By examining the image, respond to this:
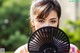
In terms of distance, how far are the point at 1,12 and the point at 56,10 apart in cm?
644

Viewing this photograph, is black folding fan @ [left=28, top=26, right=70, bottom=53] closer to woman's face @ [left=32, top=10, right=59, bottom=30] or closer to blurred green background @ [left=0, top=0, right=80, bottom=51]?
woman's face @ [left=32, top=10, right=59, bottom=30]

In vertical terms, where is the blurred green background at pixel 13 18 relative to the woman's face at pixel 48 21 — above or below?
above

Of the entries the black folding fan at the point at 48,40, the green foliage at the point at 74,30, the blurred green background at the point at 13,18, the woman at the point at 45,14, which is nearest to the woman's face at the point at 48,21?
the woman at the point at 45,14

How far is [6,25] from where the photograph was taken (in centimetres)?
780

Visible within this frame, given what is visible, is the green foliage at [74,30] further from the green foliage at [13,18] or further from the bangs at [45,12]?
the bangs at [45,12]

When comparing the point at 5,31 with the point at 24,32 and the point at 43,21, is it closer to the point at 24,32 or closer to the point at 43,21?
the point at 24,32

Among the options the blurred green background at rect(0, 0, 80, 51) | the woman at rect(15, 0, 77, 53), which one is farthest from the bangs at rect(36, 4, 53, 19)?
the blurred green background at rect(0, 0, 80, 51)

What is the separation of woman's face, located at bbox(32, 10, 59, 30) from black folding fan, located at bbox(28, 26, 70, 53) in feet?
0.38

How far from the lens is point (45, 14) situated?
1063mm

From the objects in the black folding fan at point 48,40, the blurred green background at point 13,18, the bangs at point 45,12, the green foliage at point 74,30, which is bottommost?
the black folding fan at point 48,40

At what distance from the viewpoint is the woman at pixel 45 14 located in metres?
1.08

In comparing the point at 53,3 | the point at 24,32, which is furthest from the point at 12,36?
the point at 53,3

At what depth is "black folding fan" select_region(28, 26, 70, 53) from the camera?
95cm

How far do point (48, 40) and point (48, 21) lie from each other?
0.13 m
